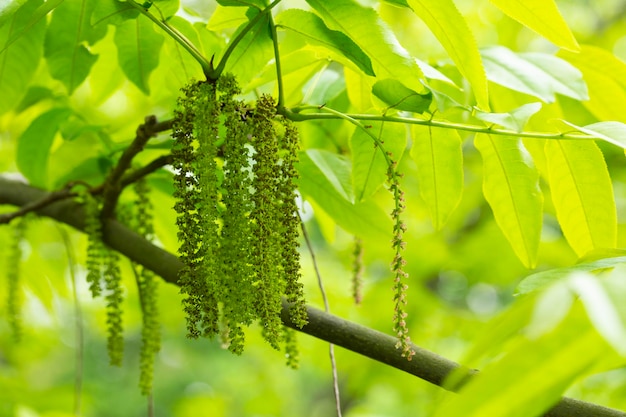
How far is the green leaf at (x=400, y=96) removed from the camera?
0.89 m

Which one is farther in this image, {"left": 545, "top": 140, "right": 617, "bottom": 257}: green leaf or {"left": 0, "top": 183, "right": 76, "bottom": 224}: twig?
{"left": 0, "top": 183, "right": 76, "bottom": 224}: twig

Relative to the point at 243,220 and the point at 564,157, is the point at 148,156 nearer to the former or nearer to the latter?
the point at 243,220

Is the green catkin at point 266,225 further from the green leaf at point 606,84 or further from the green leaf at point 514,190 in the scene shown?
the green leaf at point 606,84

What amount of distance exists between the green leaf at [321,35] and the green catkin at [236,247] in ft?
0.57

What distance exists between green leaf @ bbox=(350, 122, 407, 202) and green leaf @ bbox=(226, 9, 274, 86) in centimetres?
17

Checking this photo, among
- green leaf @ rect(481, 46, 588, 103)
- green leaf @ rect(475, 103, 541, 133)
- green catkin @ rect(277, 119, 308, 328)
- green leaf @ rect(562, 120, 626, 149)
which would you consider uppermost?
green leaf @ rect(481, 46, 588, 103)

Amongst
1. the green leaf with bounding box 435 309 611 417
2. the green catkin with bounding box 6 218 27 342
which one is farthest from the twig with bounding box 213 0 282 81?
the green catkin with bounding box 6 218 27 342

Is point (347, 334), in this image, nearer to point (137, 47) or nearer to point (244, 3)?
point (244, 3)

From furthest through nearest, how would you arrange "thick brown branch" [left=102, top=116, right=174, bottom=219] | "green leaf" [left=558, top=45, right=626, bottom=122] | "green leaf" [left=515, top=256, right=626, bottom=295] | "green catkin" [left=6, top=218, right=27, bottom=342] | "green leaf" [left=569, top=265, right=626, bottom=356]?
"green catkin" [left=6, top=218, right=27, bottom=342], "green leaf" [left=558, top=45, right=626, bottom=122], "thick brown branch" [left=102, top=116, right=174, bottom=219], "green leaf" [left=515, top=256, right=626, bottom=295], "green leaf" [left=569, top=265, right=626, bottom=356]

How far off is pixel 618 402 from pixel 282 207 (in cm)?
126

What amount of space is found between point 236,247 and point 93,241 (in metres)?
0.48

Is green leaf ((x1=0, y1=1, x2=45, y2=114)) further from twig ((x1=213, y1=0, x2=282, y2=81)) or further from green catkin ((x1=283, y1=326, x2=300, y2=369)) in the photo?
green catkin ((x1=283, y1=326, x2=300, y2=369))

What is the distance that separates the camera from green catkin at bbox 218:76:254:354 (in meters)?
0.79

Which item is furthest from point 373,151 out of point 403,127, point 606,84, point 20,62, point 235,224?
point 20,62
